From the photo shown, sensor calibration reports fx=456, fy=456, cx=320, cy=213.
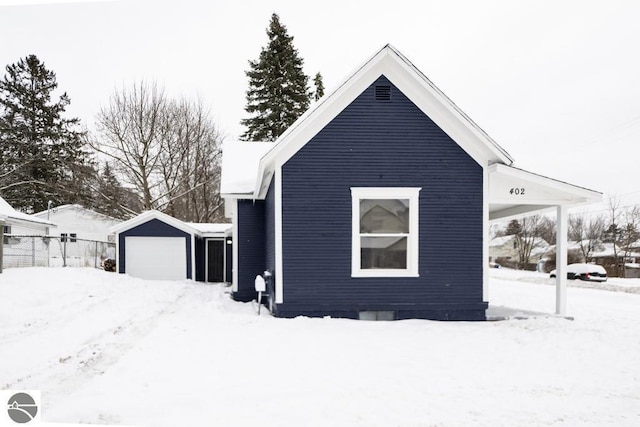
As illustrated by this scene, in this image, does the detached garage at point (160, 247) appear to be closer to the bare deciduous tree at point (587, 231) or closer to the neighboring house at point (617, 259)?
the neighboring house at point (617, 259)

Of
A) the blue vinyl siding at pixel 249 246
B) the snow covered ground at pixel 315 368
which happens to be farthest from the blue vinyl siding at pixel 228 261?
the snow covered ground at pixel 315 368

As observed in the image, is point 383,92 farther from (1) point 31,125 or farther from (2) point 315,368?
(1) point 31,125

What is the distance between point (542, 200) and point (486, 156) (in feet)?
4.37

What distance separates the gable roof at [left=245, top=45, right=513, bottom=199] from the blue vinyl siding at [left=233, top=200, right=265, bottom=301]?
3.14m

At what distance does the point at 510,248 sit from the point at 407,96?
46.0 meters

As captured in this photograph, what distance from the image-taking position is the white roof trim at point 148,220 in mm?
15125

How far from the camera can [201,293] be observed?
11.8 metres

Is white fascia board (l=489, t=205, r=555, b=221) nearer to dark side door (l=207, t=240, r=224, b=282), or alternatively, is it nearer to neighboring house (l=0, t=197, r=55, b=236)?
dark side door (l=207, t=240, r=224, b=282)

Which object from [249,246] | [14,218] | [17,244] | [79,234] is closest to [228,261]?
[249,246]

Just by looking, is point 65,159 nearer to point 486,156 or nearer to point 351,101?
point 351,101

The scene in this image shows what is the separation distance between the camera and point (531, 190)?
777 cm

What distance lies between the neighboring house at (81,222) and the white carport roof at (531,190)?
61.4 feet

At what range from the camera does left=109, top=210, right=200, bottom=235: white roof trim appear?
15.1 meters

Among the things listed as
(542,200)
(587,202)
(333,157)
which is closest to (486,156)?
(542,200)
